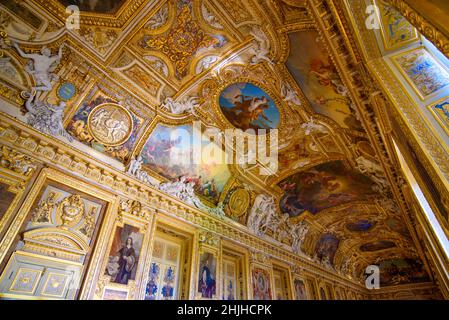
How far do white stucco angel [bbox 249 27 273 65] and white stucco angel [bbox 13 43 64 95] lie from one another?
497 centimetres

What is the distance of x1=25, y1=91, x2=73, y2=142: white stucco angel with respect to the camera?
5504 mm

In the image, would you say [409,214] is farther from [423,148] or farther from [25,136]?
[25,136]

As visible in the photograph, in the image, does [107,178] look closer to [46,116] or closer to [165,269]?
[46,116]

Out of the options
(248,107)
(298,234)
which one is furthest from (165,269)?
(298,234)

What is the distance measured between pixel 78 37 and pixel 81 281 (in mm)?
5911

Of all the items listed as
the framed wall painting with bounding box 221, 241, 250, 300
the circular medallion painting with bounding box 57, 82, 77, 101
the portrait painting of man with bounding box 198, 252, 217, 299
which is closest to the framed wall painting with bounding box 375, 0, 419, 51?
the circular medallion painting with bounding box 57, 82, 77, 101

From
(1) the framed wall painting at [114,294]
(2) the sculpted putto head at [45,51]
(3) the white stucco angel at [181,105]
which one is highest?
(3) the white stucco angel at [181,105]

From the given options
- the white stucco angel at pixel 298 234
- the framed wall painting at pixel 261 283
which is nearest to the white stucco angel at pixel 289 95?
the framed wall painting at pixel 261 283

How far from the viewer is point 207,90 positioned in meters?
7.92

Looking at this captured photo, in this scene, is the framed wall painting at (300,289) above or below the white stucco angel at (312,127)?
below

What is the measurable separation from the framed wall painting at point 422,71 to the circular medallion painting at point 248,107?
4.68 metres

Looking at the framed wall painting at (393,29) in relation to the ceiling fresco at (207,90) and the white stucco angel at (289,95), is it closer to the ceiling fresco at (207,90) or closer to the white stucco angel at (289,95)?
the ceiling fresco at (207,90)

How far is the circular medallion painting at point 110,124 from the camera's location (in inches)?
267

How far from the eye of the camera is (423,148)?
8.76 ft
